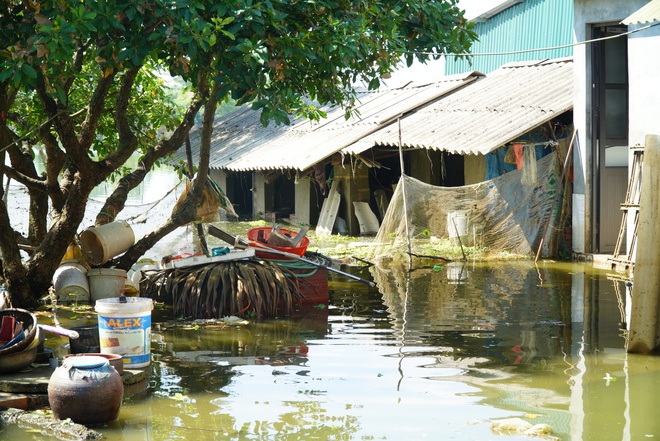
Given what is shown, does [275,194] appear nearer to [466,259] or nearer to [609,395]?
[466,259]

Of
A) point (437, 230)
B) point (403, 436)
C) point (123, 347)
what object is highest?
point (437, 230)

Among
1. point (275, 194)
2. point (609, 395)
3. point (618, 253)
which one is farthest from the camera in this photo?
point (275, 194)

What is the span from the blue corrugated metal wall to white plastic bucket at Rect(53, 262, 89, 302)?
12619 millimetres

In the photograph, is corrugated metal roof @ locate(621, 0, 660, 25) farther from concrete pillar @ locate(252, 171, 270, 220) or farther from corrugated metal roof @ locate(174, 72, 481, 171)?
concrete pillar @ locate(252, 171, 270, 220)

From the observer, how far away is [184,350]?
9086 mm

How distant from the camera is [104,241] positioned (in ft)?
39.0

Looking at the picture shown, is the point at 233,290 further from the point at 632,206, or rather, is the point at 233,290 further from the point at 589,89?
the point at 589,89

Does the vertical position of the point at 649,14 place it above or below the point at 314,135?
below

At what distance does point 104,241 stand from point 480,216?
24.4ft

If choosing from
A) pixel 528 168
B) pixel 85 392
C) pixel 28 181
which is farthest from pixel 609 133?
pixel 85 392

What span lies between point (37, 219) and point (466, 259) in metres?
7.88

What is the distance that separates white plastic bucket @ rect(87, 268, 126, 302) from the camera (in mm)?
11906

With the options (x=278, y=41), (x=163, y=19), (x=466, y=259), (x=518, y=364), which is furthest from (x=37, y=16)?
(x=466, y=259)

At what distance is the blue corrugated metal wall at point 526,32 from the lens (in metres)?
22.9
